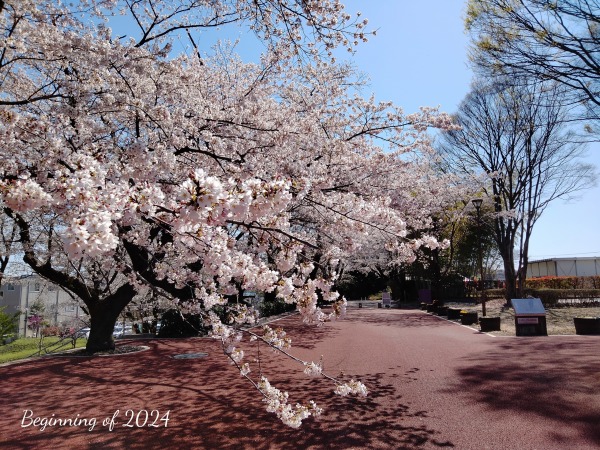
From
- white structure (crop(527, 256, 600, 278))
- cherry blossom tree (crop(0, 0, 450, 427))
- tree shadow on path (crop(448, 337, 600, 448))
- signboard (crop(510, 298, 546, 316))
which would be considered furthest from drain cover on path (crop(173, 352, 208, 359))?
white structure (crop(527, 256, 600, 278))

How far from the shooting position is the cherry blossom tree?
8.62ft

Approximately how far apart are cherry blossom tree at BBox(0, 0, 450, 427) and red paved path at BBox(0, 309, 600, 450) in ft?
2.67

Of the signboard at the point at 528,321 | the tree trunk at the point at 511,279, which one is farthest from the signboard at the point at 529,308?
the tree trunk at the point at 511,279

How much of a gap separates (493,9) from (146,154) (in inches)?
260

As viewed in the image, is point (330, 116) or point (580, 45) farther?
point (330, 116)

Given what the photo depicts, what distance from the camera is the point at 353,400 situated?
612 cm

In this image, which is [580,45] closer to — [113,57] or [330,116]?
[330,116]

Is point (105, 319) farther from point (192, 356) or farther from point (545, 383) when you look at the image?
point (545, 383)

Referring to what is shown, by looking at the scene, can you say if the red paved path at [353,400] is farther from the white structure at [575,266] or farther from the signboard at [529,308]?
the white structure at [575,266]

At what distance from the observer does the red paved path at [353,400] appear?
15.3 feet

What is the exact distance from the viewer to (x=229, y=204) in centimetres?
241

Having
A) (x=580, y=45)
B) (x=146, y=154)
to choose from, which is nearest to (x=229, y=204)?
(x=146, y=154)

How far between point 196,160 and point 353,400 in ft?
15.7

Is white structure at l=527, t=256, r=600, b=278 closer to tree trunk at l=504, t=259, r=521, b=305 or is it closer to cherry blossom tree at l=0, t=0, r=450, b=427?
tree trunk at l=504, t=259, r=521, b=305
